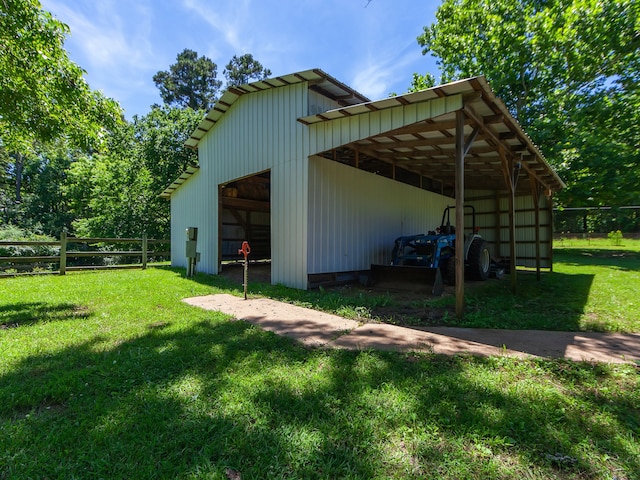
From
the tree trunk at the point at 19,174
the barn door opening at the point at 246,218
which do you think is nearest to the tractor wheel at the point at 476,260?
the barn door opening at the point at 246,218

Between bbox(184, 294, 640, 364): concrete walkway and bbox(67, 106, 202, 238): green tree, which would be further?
bbox(67, 106, 202, 238): green tree

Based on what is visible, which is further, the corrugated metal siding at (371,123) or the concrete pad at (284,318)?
the corrugated metal siding at (371,123)

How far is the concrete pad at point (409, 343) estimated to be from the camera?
3063 mm

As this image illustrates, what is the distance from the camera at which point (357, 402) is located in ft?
6.89

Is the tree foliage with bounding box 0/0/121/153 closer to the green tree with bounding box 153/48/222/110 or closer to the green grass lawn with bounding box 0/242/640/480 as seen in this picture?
the green grass lawn with bounding box 0/242/640/480

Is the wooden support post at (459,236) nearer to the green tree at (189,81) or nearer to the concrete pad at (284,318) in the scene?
the concrete pad at (284,318)

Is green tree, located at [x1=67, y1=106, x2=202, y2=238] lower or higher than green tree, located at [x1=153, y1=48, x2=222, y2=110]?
lower

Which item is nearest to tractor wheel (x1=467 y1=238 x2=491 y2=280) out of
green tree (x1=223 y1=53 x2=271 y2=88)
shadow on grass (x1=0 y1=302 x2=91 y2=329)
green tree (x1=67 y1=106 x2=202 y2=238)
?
shadow on grass (x1=0 y1=302 x2=91 y2=329)

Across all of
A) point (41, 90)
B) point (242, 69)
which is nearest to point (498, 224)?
point (41, 90)

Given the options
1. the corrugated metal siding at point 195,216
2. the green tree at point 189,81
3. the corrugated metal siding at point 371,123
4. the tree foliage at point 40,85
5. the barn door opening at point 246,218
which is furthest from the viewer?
the green tree at point 189,81

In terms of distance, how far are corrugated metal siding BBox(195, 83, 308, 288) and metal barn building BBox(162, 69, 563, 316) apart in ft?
0.08

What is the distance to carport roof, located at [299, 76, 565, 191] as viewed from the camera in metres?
4.45

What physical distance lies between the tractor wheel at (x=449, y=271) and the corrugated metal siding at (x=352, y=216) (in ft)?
6.20

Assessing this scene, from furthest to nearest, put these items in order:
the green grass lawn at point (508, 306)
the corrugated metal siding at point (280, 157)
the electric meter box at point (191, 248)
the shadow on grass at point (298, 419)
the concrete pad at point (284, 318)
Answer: the electric meter box at point (191, 248)
the corrugated metal siding at point (280, 157)
the green grass lawn at point (508, 306)
the concrete pad at point (284, 318)
the shadow on grass at point (298, 419)
